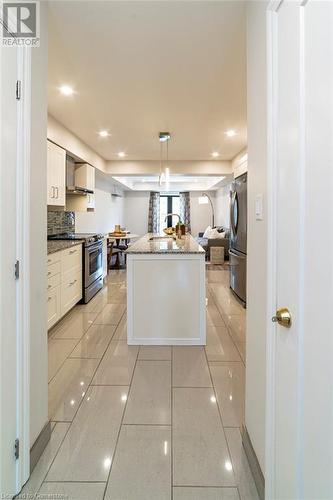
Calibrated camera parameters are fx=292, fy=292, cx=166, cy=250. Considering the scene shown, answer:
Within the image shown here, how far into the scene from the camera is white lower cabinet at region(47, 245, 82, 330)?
10.7 feet

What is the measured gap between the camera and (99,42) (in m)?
2.20

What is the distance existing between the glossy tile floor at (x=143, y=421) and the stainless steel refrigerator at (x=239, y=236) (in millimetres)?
1273

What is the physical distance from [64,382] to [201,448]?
121 cm

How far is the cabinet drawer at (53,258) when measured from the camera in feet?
10.5

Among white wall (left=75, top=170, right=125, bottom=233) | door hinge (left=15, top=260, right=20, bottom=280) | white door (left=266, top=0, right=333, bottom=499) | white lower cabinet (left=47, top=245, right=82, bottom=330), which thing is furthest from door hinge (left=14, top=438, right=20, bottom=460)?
white wall (left=75, top=170, right=125, bottom=233)

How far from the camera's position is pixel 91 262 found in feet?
15.5

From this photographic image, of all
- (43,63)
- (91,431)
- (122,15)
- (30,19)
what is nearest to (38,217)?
(43,63)

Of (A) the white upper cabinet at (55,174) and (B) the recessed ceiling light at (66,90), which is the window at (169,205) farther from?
(B) the recessed ceiling light at (66,90)

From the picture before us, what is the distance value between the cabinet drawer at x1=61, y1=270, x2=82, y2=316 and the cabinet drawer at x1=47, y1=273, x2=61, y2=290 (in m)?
0.17

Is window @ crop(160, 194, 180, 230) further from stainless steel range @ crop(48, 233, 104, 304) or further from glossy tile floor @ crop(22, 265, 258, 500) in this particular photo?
glossy tile floor @ crop(22, 265, 258, 500)

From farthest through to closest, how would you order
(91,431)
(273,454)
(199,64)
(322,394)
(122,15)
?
1. (199,64)
2. (122,15)
3. (91,431)
4. (273,454)
5. (322,394)

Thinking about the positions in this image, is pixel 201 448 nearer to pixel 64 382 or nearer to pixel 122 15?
pixel 64 382

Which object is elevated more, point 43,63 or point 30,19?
point 30,19

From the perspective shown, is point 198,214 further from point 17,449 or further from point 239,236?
point 17,449
